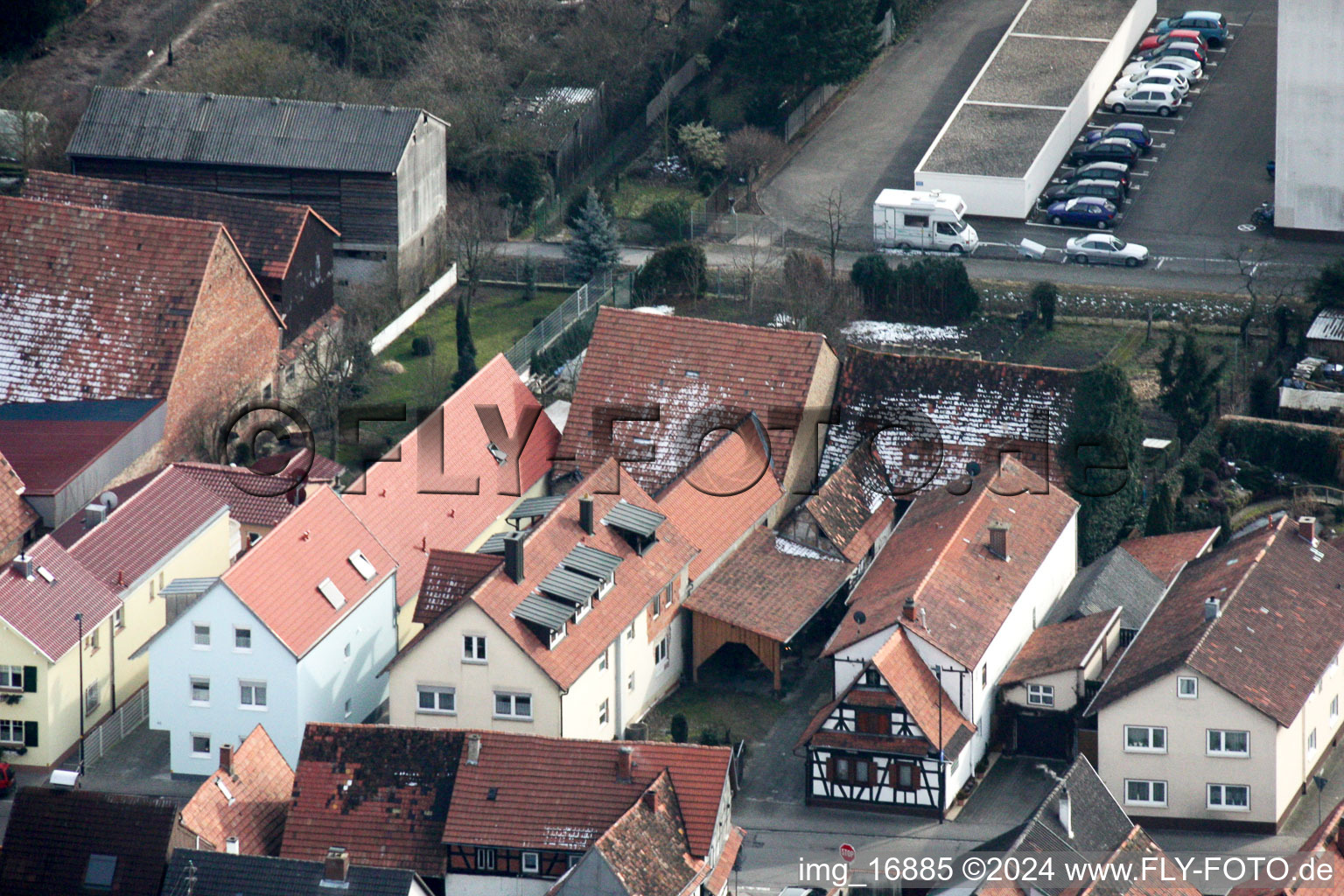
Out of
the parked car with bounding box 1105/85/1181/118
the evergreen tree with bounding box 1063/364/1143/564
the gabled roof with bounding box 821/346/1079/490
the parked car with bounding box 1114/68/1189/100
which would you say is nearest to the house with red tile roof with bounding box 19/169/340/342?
the gabled roof with bounding box 821/346/1079/490

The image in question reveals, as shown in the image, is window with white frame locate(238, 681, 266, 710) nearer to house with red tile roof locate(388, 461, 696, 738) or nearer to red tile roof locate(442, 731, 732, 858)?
house with red tile roof locate(388, 461, 696, 738)

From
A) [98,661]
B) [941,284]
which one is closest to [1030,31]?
[941,284]

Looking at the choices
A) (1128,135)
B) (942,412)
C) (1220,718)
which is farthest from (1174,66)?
(1220,718)

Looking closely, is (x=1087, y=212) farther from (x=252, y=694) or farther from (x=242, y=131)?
(x=252, y=694)

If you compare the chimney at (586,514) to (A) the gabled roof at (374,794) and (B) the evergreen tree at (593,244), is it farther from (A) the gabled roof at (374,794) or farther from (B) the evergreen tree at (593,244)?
(B) the evergreen tree at (593,244)

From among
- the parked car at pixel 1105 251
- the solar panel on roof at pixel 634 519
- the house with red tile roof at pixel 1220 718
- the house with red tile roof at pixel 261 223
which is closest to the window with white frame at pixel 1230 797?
the house with red tile roof at pixel 1220 718

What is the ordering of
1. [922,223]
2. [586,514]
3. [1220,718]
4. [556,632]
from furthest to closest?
[922,223]
[586,514]
[556,632]
[1220,718]
